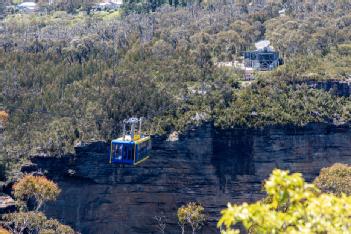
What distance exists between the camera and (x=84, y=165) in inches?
2178

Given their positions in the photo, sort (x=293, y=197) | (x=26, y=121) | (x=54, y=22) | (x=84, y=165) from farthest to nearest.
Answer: (x=54, y=22)
(x=26, y=121)
(x=84, y=165)
(x=293, y=197)

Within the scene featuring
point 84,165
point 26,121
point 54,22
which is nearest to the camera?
point 84,165

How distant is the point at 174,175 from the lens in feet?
183

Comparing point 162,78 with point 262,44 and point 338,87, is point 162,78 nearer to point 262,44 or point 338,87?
point 338,87

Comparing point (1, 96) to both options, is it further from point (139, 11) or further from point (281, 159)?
point (139, 11)

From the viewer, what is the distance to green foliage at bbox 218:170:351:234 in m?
11.1

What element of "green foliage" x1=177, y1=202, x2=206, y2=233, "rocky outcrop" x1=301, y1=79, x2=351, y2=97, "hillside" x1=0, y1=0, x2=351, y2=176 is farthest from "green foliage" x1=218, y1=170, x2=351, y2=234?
"rocky outcrop" x1=301, y1=79, x2=351, y2=97

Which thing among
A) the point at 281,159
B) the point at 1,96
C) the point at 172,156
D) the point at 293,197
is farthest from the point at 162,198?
the point at 293,197

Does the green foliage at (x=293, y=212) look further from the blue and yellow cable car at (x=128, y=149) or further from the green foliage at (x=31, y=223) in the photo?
the green foliage at (x=31, y=223)

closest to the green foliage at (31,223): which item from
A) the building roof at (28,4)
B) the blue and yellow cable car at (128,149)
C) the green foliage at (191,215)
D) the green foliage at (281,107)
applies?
the blue and yellow cable car at (128,149)

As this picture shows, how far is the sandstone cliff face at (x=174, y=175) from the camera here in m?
55.3

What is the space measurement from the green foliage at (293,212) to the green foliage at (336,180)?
37.6 m

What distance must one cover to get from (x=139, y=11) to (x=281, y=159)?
54662 mm

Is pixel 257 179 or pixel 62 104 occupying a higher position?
pixel 62 104
